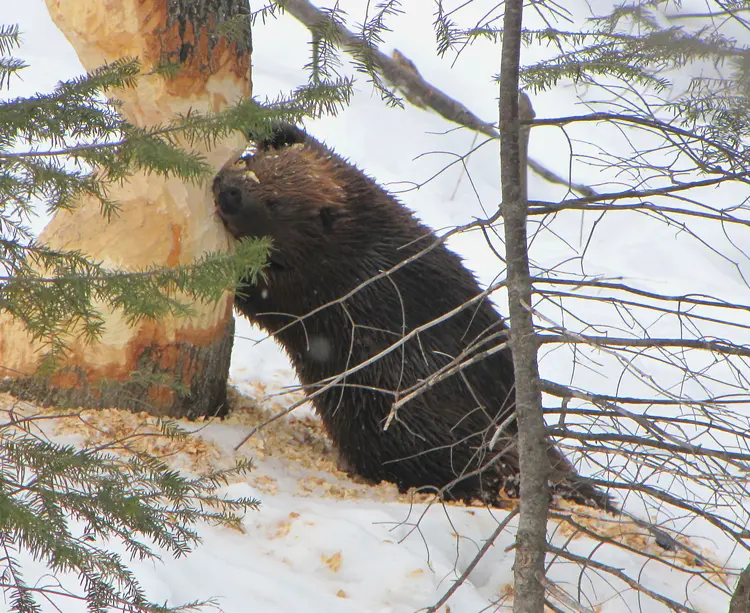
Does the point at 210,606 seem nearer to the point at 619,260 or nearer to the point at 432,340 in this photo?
the point at 432,340

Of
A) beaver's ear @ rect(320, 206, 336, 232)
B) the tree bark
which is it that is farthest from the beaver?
the tree bark

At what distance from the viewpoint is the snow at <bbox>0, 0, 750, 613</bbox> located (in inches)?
115

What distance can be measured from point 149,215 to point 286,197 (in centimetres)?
85

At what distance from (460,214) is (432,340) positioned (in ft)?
14.8

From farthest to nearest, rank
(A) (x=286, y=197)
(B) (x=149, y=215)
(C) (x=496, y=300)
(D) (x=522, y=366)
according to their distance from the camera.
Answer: (C) (x=496, y=300)
(A) (x=286, y=197)
(B) (x=149, y=215)
(D) (x=522, y=366)

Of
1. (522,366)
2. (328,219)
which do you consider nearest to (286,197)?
(328,219)

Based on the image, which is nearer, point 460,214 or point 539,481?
point 539,481

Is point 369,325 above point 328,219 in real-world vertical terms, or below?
below

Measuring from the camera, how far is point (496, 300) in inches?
322

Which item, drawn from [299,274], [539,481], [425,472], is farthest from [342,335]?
[539,481]

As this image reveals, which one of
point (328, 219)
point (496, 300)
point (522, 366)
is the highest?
point (496, 300)

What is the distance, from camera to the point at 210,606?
2.70 m

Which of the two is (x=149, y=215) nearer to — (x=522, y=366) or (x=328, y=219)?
(x=328, y=219)

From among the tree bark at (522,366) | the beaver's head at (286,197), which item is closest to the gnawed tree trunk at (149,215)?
the beaver's head at (286,197)
